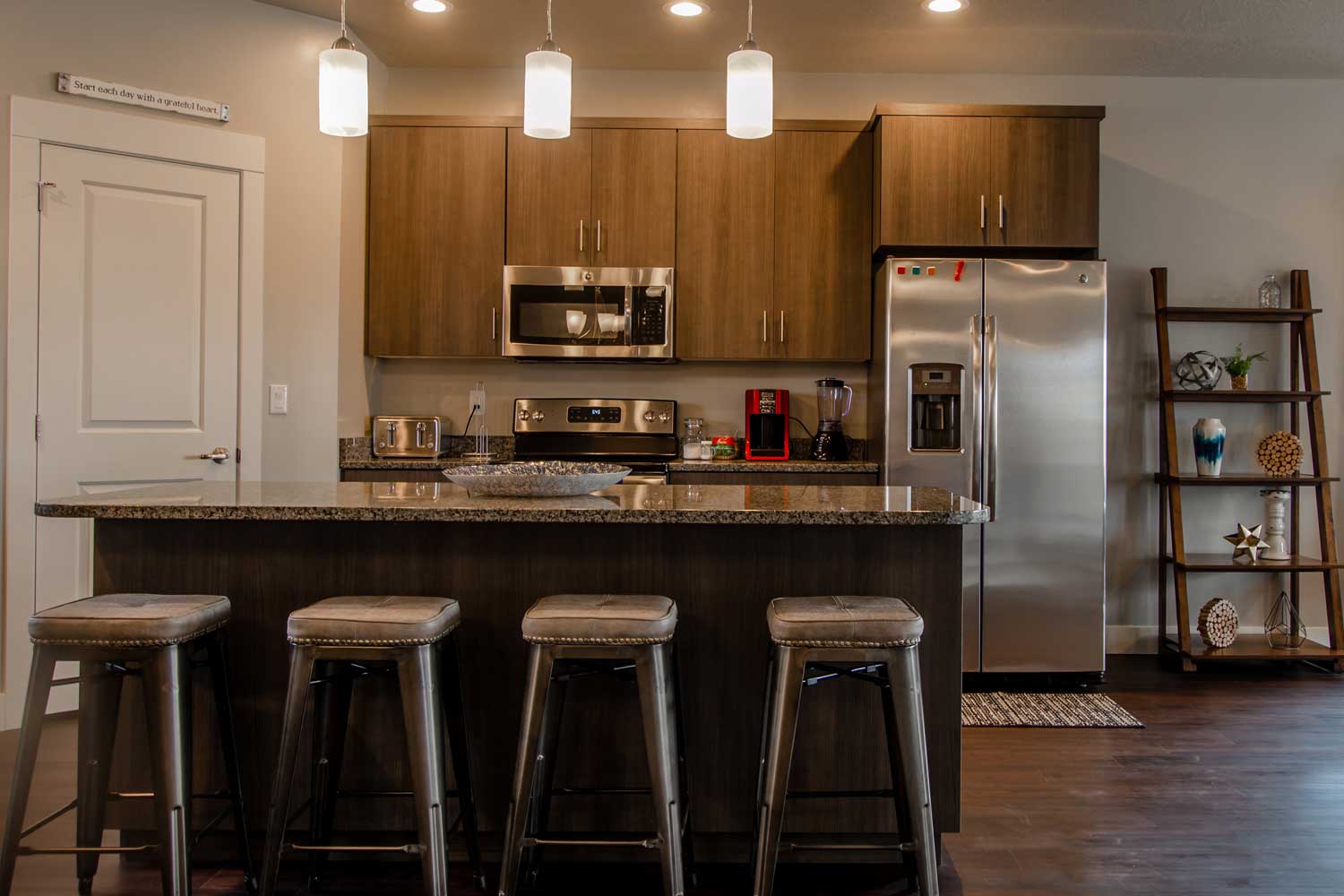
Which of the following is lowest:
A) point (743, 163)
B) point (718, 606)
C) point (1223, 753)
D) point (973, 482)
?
point (1223, 753)

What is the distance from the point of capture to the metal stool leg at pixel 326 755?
2068 mm

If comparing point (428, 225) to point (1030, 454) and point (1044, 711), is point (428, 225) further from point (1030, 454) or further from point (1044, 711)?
point (1044, 711)

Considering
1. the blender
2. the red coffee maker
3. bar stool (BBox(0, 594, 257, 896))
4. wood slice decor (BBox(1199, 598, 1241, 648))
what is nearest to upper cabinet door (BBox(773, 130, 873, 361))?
the blender

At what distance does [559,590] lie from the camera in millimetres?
2164

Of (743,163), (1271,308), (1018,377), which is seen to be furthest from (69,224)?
(1271,308)

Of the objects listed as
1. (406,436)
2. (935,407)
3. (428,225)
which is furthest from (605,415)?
(935,407)

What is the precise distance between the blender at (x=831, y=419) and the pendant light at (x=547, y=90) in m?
2.33

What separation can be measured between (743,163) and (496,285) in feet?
4.03

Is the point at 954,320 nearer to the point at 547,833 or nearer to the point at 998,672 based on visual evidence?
the point at 998,672

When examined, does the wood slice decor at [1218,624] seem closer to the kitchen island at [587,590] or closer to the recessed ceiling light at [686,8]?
the kitchen island at [587,590]

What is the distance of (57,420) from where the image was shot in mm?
3340

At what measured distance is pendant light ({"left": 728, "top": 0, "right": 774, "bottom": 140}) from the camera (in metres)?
2.12

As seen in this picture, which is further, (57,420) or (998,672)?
(998,672)

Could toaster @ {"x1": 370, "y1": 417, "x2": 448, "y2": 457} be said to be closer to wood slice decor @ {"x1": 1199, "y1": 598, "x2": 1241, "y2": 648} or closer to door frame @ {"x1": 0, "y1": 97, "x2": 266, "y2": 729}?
door frame @ {"x1": 0, "y1": 97, "x2": 266, "y2": 729}
